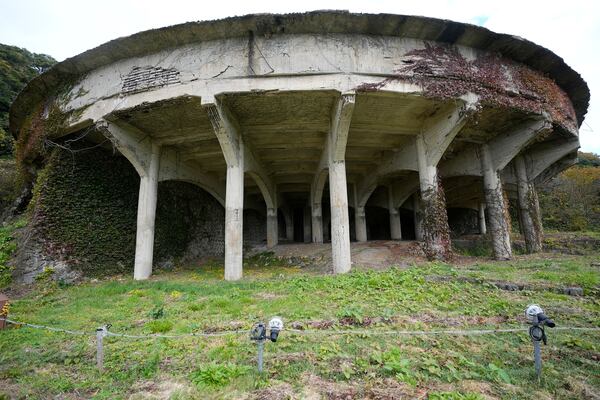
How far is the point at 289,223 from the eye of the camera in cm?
2448

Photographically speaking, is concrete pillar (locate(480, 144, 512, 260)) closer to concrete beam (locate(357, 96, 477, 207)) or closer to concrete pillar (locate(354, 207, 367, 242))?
concrete beam (locate(357, 96, 477, 207))

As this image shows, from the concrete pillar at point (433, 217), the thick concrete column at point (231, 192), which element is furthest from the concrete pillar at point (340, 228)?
the concrete pillar at point (433, 217)

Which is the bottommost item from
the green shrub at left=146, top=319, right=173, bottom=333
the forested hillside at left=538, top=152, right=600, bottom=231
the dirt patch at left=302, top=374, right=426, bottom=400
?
the dirt patch at left=302, top=374, right=426, bottom=400

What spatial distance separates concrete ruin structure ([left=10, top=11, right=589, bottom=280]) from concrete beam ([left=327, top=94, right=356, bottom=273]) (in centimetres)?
4

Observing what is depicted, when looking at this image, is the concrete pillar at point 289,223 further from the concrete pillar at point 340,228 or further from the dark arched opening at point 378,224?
the concrete pillar at point 340,228

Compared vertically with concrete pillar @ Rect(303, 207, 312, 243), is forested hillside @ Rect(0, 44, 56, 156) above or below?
above

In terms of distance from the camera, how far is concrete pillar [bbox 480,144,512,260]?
11422 millimetres

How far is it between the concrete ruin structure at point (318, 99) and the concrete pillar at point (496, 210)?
47mm

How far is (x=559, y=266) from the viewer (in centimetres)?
832

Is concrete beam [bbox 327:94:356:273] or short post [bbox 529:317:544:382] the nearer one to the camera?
short post [bbox 529:317:544:382]

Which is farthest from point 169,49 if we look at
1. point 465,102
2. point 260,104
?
point 465,102

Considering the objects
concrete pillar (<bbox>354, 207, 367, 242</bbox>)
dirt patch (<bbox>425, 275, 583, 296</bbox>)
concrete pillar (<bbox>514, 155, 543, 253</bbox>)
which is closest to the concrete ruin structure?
concrete pillar (<bbox>514, 155, 543, 253</bbox>)

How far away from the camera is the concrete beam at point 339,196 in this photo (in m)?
8.87

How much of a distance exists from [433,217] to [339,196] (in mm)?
3742
